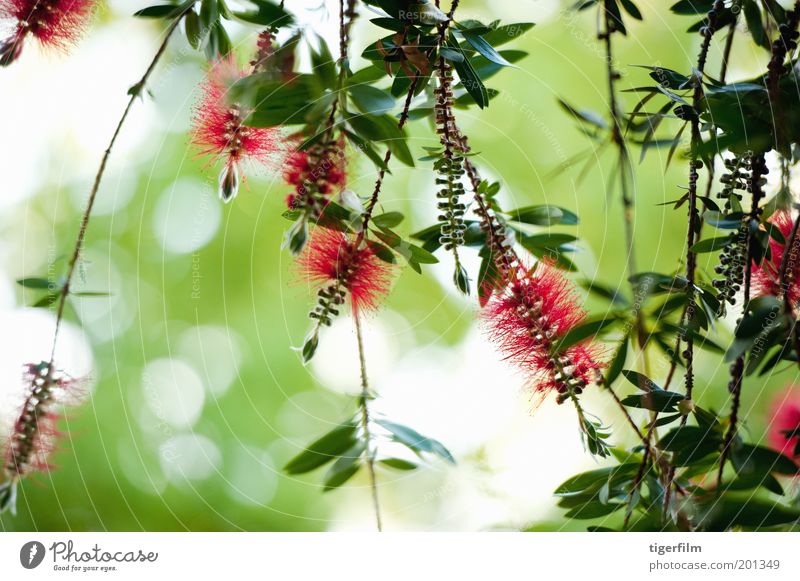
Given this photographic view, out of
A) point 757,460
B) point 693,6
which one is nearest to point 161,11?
point 693,6

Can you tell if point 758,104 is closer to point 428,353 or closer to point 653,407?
point 653,407

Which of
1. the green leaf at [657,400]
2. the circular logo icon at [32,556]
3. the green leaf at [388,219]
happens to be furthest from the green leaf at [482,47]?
the circular logo icon at [32,556]

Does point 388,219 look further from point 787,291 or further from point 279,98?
point 787,291

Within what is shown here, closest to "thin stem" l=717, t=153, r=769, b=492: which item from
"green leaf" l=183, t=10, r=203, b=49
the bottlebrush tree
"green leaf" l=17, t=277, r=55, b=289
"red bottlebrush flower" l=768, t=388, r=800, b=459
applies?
the bottlebrush tree

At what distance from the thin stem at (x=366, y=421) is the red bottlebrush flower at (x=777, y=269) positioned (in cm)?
27

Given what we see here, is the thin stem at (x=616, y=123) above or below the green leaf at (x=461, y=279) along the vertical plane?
above

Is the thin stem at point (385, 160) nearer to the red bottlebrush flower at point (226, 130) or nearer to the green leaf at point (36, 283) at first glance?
the red bottlebrush flower at point (226, 130)

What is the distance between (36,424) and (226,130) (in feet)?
0.80

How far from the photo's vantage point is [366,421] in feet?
1.35

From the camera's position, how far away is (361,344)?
0.44 m

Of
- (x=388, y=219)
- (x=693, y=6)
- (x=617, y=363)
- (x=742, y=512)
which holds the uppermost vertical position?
(x=693, y=6)

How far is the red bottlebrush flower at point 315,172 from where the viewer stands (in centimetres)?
34

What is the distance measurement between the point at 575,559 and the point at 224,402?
0.32m

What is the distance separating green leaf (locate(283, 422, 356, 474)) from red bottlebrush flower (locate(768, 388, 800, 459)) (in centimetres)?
32
